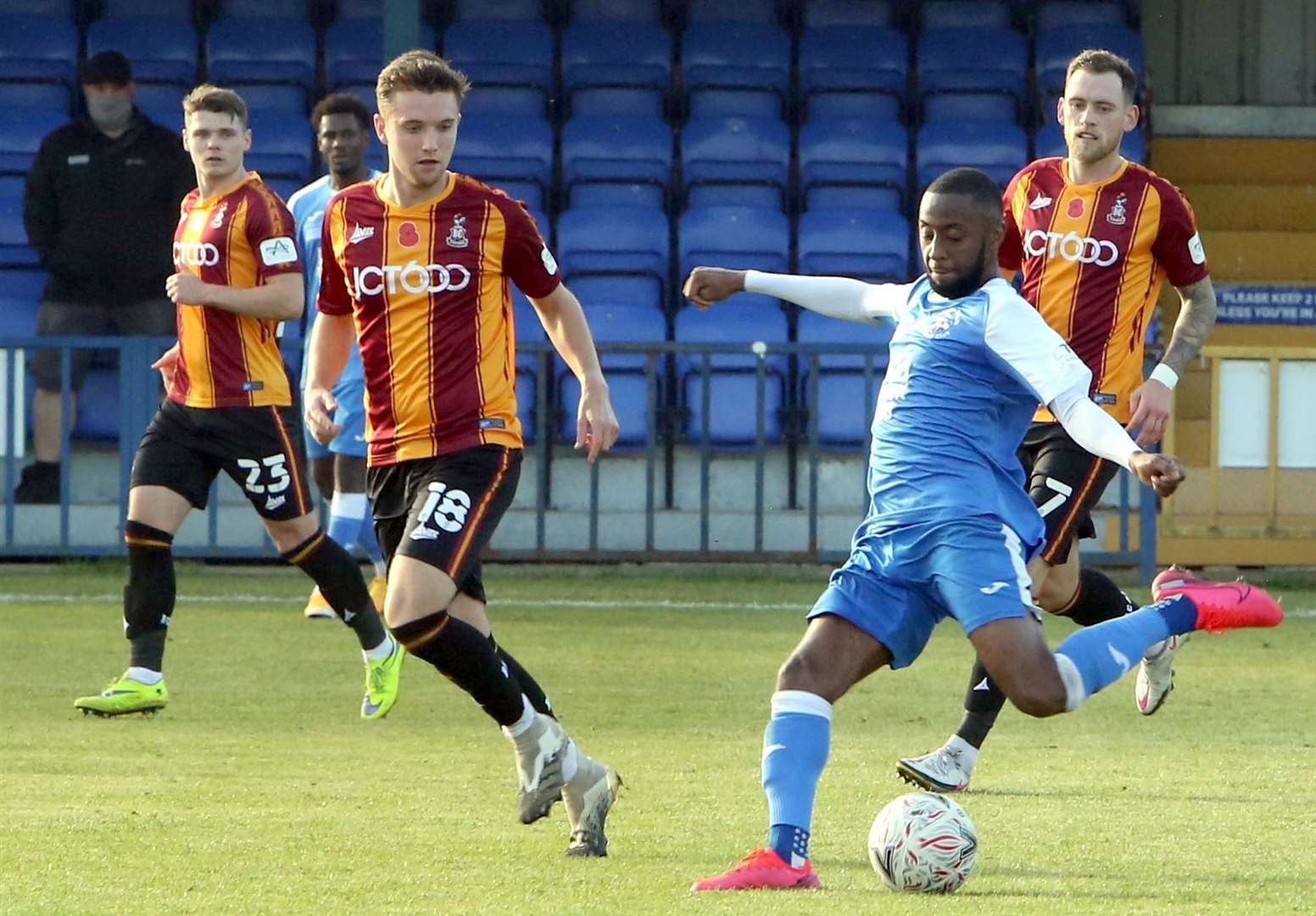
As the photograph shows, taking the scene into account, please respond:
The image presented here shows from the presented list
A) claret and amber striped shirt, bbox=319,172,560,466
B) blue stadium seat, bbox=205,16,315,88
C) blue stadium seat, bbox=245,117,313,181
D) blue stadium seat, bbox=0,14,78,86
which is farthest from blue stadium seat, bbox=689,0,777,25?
claret and amber striped shirt, bbox=319,172,560,466

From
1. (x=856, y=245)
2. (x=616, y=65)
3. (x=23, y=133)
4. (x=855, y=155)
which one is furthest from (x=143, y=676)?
(x=616, y=65)

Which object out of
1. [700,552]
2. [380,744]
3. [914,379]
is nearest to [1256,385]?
[700,552]

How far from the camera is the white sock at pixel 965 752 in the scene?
250 inches

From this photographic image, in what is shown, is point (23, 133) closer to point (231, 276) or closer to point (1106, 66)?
point (231, 276)

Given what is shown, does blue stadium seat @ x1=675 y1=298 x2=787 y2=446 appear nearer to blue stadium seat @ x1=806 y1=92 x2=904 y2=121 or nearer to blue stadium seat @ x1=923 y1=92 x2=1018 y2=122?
blue stadium seat @ x1=806 y1=92 x2=904 y2=121

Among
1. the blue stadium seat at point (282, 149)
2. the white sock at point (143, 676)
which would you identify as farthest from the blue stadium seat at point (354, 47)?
the white sock at point (143, 676)

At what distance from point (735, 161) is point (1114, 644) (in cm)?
1070

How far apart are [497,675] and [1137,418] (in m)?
2.09

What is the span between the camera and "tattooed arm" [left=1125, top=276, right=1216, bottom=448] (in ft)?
20.8

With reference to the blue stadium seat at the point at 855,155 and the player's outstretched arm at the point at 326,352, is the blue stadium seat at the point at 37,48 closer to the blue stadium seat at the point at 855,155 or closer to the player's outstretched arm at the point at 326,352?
the blue stadium seat at the point at 855,155

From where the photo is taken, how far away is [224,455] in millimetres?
7891

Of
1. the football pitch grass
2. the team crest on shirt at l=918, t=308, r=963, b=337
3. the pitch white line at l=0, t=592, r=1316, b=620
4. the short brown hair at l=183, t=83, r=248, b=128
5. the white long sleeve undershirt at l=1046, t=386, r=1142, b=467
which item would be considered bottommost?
the pitch white line at l=0, t=592, r=1316, b=620

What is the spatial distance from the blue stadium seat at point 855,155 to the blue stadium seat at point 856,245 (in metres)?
0.47

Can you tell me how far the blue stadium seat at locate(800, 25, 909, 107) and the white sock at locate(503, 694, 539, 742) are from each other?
11.1 metres
